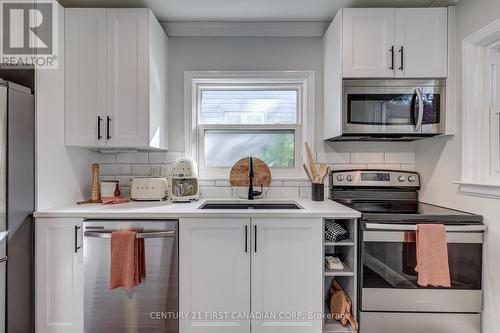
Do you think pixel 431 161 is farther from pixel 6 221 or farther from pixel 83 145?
pixel 6 221

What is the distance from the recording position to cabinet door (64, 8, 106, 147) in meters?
2.00

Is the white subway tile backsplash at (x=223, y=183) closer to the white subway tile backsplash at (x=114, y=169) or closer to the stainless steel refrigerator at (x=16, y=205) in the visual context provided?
the white subway tile backsplash at (x=114, y=169)

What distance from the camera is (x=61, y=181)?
1.95 m

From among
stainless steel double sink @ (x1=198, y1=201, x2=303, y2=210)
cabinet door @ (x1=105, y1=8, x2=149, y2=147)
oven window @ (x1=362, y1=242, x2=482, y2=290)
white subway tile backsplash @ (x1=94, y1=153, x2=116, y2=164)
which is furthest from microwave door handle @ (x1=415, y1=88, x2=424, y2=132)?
white subway tile backsplash @ (x1=94, y1=153, x2=116, y2=164)

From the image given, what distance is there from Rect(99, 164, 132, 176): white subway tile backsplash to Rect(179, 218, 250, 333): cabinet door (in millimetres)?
955

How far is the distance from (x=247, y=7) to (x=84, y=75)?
1250 mm

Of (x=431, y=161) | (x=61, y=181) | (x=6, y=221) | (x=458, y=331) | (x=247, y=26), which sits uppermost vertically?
(x=247, y=26)

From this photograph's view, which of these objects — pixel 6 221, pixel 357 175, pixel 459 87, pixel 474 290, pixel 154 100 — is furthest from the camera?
pixel 357 175

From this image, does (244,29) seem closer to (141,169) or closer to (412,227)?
(141,169)

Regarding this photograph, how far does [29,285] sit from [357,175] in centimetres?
236

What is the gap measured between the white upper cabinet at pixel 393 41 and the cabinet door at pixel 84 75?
1.68 m

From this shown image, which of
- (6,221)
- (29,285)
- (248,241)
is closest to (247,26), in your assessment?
(248,241)

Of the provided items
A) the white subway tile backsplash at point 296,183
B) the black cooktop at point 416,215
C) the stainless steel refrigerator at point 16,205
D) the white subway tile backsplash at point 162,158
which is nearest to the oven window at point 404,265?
the black cooktop at point 416,215

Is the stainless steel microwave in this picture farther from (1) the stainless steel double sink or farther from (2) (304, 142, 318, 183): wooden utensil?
(1) the stainless steel double sink
